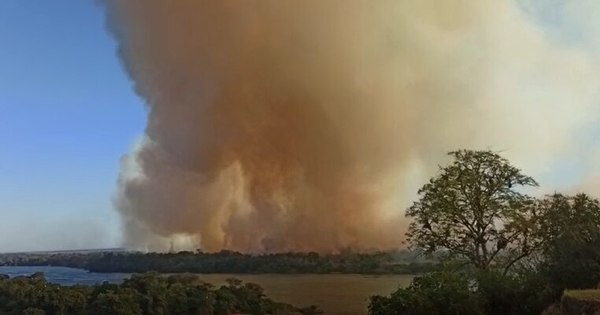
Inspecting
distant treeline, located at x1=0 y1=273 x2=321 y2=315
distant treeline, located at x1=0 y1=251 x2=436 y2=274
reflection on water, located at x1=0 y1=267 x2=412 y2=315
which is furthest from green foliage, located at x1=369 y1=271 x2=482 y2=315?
distant treeline, located at x1=0 y1=251 x2=436 y2=274

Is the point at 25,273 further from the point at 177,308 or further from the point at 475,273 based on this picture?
the point at 475,273

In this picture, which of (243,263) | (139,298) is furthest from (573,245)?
(243,263)

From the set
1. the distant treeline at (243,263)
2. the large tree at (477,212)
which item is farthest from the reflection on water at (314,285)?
the large tree at (477,212)

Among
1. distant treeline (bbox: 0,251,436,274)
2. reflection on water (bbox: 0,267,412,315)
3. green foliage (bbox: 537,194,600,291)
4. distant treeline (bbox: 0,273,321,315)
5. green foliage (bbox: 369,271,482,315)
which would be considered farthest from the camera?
distant treeline (bbox: 0,251,436,274)

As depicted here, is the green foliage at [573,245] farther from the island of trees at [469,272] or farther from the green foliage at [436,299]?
the green foliage at [436,299]

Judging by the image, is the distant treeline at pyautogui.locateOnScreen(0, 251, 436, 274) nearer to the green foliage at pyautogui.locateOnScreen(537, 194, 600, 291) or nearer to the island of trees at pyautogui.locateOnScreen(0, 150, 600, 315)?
the island of trees at pyautogui.locateOnScreen(0, 150, 600, 315)

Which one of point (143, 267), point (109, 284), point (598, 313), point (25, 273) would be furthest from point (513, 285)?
point (25, 273)
